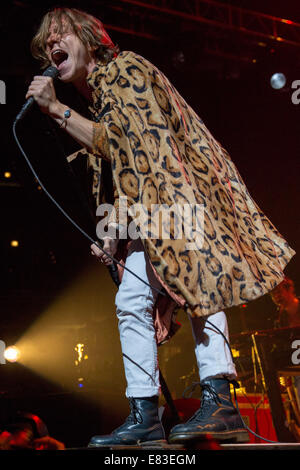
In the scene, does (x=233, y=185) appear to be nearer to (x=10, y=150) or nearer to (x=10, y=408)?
(x=10, y=408)

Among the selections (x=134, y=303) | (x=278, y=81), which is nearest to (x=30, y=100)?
(x=134, y=303)

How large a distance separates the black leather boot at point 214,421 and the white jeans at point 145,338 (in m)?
0.05

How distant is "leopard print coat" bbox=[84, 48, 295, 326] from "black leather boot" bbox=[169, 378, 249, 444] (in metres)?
0.28

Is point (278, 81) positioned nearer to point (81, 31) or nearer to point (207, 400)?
point (81, 31)

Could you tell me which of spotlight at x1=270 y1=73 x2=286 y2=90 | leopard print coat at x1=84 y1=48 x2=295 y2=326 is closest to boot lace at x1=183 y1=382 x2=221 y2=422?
leopard print coat at x1=84 y1=48 x2=295 y2=326

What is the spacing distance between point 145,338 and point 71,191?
11.3 ft

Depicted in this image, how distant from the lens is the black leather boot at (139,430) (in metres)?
1.61

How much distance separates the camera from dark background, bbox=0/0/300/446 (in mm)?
5215

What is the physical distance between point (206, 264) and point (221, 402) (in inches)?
18.0

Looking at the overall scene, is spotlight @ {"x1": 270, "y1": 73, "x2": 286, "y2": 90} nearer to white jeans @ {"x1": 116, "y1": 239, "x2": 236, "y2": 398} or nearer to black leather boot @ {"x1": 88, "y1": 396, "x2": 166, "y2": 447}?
white jeans @ {"x1": 116, "y1": 239, "x2": 236, "y2": 398}

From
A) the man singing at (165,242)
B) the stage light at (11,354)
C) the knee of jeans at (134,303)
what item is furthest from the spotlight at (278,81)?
the knee of jeans at (134,303)

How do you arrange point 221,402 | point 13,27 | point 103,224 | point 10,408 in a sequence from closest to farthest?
point 221,402 < point 103,224 < point 10,408 < point 13,27
